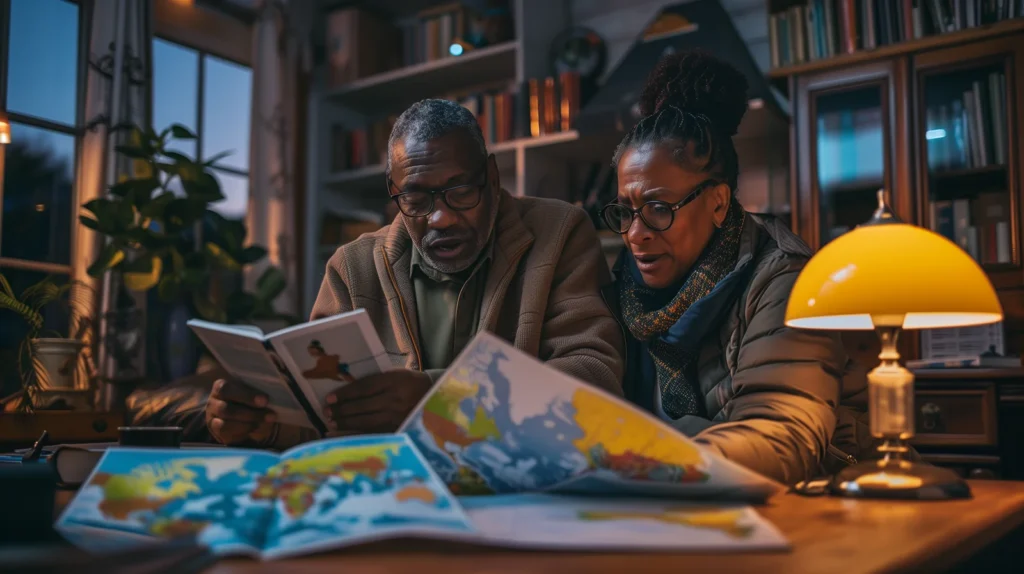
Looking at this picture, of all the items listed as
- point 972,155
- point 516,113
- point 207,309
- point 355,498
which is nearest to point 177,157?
point 207,309

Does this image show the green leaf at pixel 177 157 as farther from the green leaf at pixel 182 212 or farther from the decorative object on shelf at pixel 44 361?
the decorative object on shelf at pixel 44 361

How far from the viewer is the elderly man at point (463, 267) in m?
1.57

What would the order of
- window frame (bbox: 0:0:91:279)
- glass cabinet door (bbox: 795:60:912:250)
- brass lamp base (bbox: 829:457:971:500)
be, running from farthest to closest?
1. window frame (bbox: 0:0:91:279)
2. glass cabinet door (bbox: 795:60:912:250)
3. brass lamp base (bbox: 829:457:971:500)

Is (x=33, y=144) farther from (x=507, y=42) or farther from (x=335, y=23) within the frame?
(x=507, y=42)

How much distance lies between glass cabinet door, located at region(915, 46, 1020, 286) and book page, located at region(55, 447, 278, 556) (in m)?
2.64

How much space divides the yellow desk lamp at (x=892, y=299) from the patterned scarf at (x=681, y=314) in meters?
0.35

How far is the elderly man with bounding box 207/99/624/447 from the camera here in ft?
5.16

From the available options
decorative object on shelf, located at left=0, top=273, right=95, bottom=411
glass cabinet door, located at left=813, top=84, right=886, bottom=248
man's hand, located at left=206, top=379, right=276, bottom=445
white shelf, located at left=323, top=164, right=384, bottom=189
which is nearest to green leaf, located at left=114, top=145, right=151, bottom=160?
decorative object on shelf, located at left=0, top=273, right=95, bottom=411

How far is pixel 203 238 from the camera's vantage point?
398cm

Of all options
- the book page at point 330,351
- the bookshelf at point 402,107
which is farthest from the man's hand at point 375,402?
the bookshelf at point 402,107

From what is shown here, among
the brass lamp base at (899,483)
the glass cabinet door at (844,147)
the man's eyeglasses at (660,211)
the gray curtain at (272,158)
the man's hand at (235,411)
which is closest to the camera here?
the brass lamp base at (899,483)

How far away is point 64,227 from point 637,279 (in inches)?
114

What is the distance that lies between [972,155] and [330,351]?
2498 mm

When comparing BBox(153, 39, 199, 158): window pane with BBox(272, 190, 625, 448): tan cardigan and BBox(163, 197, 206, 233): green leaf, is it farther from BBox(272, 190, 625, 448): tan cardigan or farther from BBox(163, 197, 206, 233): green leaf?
BBox(272, 190, 625, 448): tan cardigan
